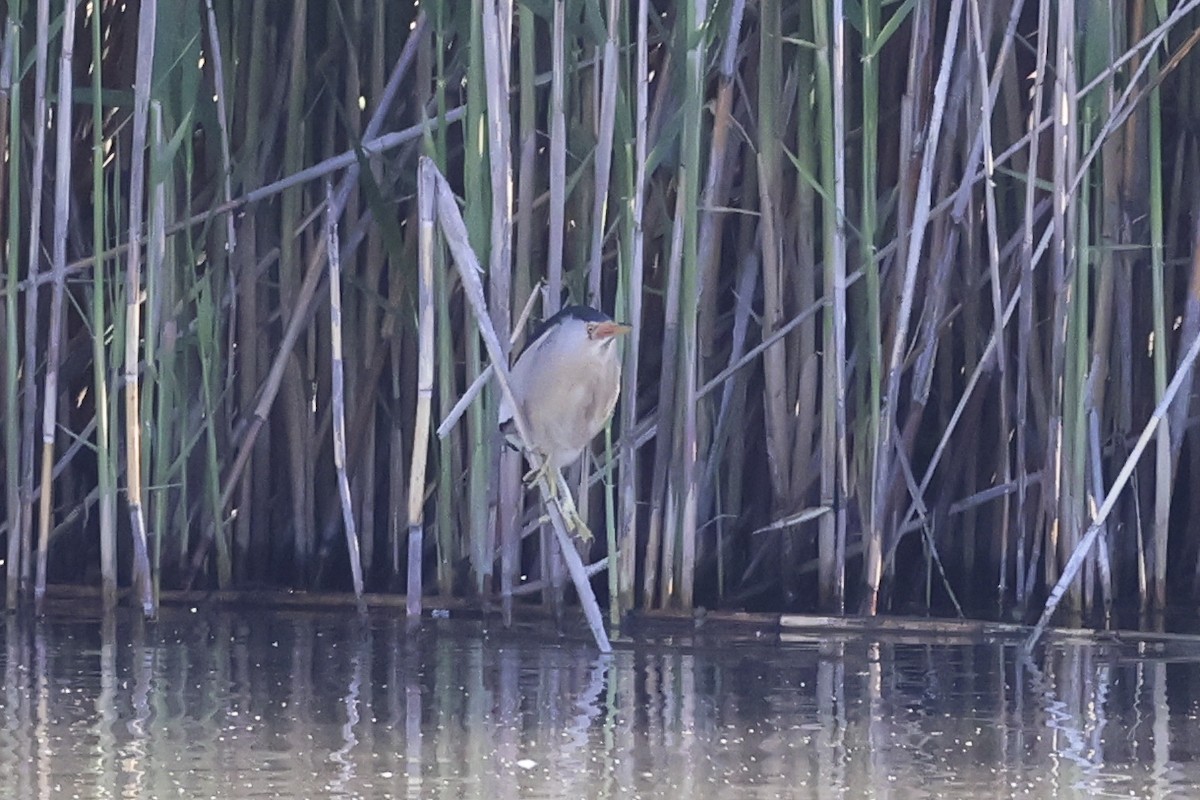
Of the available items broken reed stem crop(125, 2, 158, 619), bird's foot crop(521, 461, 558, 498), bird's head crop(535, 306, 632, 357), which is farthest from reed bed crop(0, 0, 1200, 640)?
bird's head crop(535, 306, 632, 357)

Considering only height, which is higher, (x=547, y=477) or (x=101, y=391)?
(x=101, y=391)

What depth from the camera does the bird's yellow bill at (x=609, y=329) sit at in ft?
11.4

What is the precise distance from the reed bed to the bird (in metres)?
0.18

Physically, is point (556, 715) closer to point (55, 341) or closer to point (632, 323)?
point (632, 323)

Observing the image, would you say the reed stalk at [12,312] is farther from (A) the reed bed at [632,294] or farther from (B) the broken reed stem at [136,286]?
(B) the broken reed stem at [136,286]

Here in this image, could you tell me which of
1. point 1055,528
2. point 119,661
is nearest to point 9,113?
point 119,661

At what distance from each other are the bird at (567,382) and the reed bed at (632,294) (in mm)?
179

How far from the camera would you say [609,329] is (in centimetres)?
348

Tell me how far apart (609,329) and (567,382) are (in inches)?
6.1

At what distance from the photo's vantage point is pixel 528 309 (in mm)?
3951

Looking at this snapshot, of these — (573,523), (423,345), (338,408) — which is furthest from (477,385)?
(338,408)

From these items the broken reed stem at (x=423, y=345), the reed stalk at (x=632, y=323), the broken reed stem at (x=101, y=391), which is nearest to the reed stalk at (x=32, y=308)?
the broken reed stem at (x=101, y=391)

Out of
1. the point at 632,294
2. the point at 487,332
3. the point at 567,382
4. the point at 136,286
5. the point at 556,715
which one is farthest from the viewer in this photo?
the point at 136,286

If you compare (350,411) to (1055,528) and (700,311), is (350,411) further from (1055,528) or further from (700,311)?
(1055,528)
